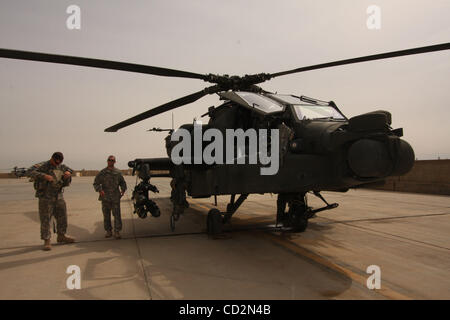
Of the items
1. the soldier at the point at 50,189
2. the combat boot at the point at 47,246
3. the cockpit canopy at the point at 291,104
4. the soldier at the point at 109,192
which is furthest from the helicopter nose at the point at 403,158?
the combat boot at the point at 47,246

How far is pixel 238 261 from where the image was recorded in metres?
4.77

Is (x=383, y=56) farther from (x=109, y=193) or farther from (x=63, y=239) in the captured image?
(x=63, y=239)

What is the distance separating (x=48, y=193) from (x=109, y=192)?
44.4 inches

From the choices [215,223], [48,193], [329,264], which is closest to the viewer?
[329,264]

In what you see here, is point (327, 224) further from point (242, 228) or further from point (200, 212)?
point (200, 212)

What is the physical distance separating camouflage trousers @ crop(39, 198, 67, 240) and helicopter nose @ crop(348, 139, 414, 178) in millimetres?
5270

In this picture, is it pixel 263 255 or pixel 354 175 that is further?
pixel 263 255

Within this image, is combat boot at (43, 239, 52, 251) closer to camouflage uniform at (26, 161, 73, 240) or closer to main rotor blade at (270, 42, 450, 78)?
camouflage uniform at (26, 161, 73, 240)

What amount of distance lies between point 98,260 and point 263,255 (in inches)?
102

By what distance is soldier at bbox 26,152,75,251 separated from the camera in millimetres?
5715

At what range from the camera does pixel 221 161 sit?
20.0 ft

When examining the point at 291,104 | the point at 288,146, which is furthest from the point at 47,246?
the point at 291,104

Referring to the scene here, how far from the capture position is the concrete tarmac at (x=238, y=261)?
11.9 ft
